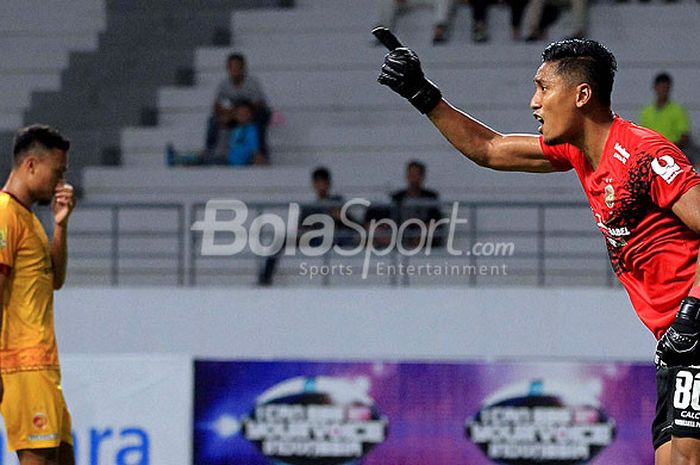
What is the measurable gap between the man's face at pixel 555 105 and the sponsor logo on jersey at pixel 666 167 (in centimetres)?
38

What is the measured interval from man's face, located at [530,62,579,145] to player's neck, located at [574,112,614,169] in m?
0.04

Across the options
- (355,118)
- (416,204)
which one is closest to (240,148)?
(355,118)

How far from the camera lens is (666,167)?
4.92 m

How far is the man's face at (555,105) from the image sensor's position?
204 inches

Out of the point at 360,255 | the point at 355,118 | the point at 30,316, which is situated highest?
the point at 355,118

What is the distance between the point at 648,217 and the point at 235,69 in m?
8.44

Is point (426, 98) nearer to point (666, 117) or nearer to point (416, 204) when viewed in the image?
point (416, 204)

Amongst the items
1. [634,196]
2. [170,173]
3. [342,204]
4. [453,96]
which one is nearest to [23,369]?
[634,196]

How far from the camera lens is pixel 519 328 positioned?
1089cm

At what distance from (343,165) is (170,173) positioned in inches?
60.0

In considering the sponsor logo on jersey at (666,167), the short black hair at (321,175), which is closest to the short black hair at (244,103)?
the short black hair at (321,175)

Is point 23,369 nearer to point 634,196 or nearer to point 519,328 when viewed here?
point 634,196

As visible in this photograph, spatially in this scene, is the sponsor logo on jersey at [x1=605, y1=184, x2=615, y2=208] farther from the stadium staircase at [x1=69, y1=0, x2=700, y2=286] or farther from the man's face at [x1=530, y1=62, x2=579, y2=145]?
the stadium staircase at [x1=69, y1=0, x2=700, y2=286]

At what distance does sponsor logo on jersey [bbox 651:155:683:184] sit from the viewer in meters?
4.89
